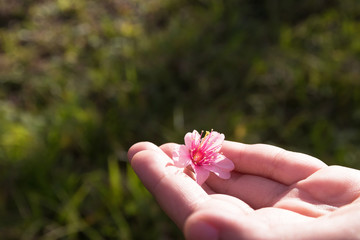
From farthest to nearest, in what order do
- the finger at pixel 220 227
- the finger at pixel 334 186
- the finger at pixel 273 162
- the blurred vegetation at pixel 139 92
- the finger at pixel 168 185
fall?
the blurred vegetation at pixel 139 92
the finger at pixel 273 162
the finger at pixel 334 186
the finger at pixel 168 185
the finger at pixel 220 227

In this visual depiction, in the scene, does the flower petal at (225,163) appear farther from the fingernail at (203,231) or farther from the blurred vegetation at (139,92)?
the blurred vegetation at (139,92)

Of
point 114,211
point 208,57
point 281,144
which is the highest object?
point 208,57

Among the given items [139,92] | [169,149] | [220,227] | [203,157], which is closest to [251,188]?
[203,157]

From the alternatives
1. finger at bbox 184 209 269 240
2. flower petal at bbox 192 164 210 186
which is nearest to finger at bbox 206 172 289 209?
flower petal at bbox 192 164 210 186

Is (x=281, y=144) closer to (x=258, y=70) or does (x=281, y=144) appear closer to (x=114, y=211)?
(x=258, y=70)

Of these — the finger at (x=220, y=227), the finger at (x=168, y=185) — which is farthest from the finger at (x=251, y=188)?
the finger at (x=220, y=227)

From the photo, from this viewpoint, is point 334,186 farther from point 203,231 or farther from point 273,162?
point 203,231

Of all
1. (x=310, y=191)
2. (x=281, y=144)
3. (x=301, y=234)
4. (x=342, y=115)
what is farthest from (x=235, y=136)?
(x=301, y=234)
